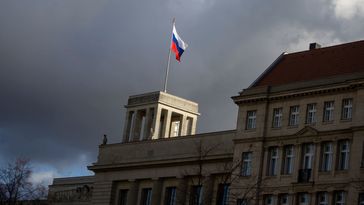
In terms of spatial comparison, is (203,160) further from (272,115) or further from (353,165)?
(353,165)

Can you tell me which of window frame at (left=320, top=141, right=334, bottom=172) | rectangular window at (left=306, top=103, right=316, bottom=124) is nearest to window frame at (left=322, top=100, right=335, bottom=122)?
rectangular window at (left=306, top=103, right=316, bottom=124)

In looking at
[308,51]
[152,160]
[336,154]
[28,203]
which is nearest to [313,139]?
[336,154]

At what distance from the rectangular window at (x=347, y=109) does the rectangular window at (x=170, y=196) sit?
21407 mm

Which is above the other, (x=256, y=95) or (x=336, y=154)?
(x=256, y=95)

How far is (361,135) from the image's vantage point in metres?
70.9

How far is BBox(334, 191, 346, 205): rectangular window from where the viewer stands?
71.8m

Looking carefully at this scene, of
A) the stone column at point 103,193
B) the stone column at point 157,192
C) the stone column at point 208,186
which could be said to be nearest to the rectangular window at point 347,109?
the stone column at point 208,186

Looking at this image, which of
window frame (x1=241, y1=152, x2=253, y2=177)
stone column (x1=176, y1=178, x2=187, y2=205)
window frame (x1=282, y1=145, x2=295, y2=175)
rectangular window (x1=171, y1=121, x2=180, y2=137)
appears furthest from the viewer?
rectangular window (x1=171, y1=121, x2=180, y2=137)

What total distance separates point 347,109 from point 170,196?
884 inches

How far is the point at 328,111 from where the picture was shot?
7456cm

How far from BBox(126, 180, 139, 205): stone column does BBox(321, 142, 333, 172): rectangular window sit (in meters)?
23.8

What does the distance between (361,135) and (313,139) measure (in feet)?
15.8

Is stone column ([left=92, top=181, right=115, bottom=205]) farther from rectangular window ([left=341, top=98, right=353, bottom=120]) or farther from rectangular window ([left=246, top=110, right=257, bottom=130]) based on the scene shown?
rectangular window ([left=341, top=98, right=353, bottom=120])

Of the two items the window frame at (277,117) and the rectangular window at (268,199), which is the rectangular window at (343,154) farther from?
the rectangular window at (268,199)
